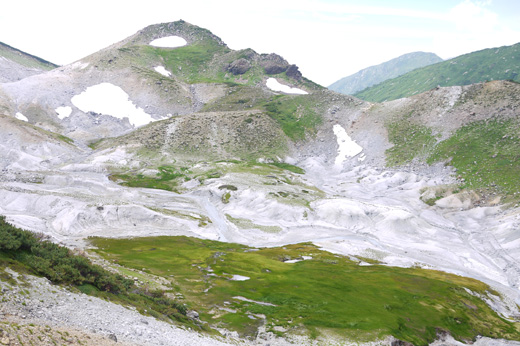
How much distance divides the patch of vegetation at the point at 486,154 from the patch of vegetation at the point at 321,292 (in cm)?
8055

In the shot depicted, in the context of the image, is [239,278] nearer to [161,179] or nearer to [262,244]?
[262,244]

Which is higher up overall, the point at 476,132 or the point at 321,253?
the point at 476,132

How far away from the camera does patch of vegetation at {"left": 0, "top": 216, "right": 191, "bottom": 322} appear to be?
3158 cm

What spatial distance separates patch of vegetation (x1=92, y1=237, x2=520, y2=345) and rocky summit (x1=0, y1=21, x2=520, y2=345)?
448 millimetres

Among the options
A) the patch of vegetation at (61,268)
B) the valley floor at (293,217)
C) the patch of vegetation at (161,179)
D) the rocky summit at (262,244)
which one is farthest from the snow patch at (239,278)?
the patch of vegetation at (161,179)

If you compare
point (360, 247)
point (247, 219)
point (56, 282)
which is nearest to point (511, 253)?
point (360, 247)

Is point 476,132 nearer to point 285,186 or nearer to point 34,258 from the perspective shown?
point 285,186

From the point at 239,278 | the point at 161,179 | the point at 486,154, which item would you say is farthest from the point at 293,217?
the point at 486,154

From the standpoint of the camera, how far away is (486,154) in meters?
169

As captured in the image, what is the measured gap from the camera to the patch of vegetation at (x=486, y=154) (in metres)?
150

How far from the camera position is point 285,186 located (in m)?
164

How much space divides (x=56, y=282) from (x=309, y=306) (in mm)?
41006

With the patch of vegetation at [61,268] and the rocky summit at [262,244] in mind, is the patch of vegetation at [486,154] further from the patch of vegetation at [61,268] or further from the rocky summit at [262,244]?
the patch of vegetation at [61,268]

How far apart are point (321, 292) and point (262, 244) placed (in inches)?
1936
